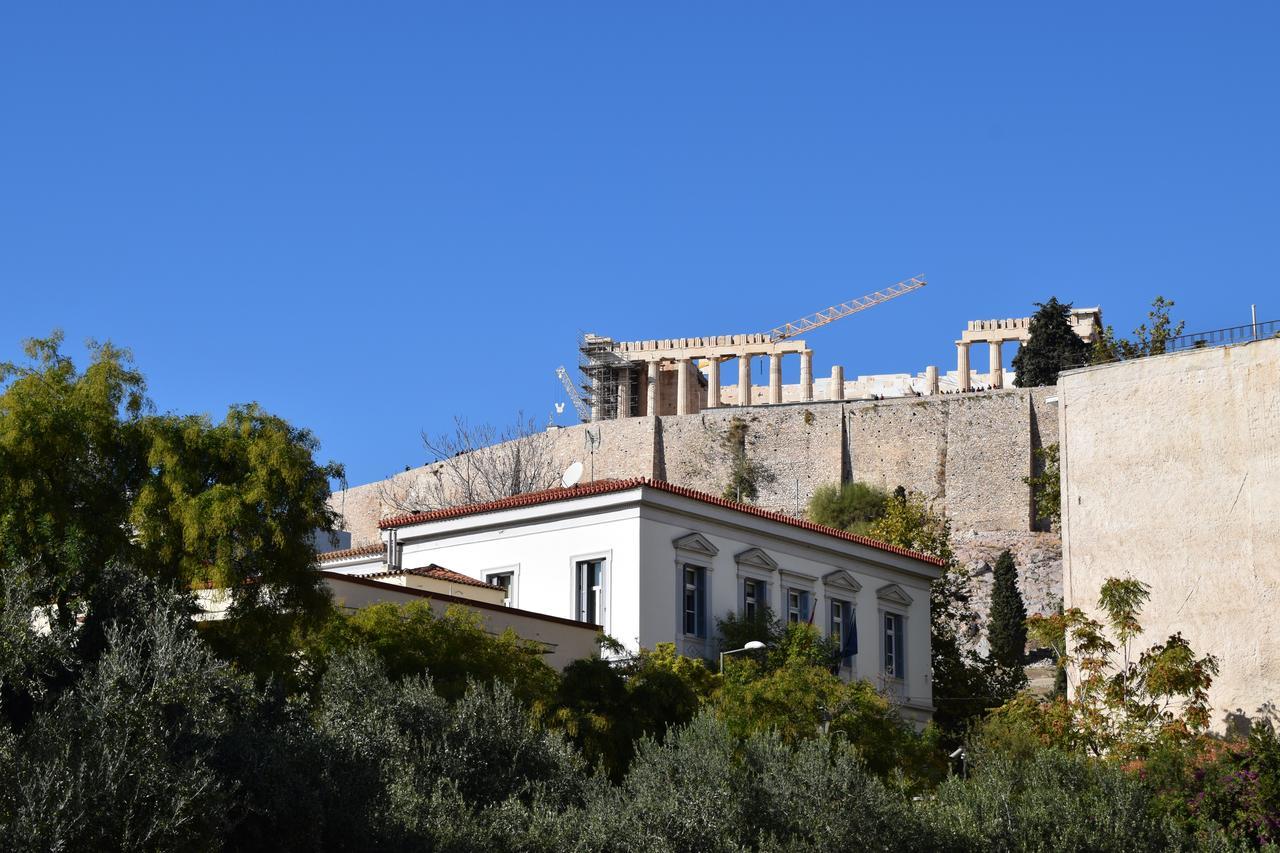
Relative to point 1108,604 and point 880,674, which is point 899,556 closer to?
point 880,674

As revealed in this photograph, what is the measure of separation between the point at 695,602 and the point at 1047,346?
156ft

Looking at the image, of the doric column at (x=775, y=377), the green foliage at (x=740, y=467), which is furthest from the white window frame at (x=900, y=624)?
the doric column at (x=775, y=377)

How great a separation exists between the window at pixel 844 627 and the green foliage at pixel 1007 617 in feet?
65.3

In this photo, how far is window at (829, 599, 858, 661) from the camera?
41375mm

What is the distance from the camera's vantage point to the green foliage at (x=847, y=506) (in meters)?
75.6

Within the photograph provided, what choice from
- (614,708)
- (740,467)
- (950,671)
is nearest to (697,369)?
(740,467)

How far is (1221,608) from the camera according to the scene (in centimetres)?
3045

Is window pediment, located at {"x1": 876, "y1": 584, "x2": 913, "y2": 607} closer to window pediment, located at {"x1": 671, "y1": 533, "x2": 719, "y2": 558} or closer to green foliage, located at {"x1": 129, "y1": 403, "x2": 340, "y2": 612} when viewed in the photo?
window pediment, located at {"x1": 671, "y1": 533, "x2": 719, "y2": 558}

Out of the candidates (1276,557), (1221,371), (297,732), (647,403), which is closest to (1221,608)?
(1276,557)

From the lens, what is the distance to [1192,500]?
31.0 metres

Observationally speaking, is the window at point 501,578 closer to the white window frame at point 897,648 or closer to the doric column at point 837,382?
the white window frame at point 897,648

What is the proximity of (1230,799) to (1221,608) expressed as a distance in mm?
6594

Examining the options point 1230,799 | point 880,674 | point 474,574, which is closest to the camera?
point 1230,799

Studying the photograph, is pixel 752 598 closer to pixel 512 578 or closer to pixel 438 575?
pixel 512 578
